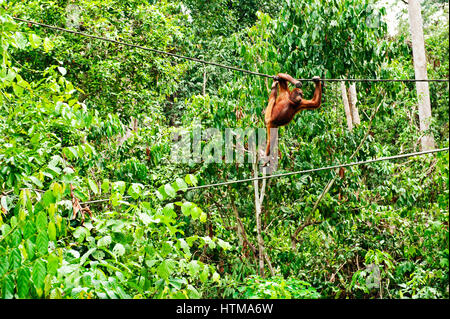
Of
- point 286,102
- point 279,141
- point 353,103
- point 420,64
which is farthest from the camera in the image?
point 353,103

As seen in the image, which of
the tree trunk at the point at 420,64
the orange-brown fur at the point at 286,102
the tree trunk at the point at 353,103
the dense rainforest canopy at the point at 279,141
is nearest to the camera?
the orange-brown fur at the point at 286,102

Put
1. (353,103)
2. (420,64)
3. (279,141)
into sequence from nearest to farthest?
(279,141), (420,64), (353,103)

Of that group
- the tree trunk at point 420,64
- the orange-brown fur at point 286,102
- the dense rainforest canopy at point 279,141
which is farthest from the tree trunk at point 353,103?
the orange-brown fur at point 286,102

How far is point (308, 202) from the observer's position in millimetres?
4023

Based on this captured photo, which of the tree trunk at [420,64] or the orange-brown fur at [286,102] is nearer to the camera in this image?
the orange-brown fur at [286,102]

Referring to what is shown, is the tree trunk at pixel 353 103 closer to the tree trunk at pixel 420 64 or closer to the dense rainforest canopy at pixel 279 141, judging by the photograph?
the dense rainforest canopy at pixel 279 141

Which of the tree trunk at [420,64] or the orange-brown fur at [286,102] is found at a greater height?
the tree trunk at [420,64]

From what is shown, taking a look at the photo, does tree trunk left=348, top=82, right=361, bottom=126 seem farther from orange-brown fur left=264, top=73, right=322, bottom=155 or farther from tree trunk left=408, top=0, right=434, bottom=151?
orange-brown fur left=264, top=73, right=322, bottom=155

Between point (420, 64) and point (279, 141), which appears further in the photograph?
point (420, 64)

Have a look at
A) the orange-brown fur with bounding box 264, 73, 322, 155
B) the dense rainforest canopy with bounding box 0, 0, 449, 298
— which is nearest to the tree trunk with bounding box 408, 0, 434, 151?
the dense rainforest canopy with bounding box 0, 0, 449, 298

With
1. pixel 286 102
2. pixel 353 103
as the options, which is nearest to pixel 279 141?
pixel 286 102

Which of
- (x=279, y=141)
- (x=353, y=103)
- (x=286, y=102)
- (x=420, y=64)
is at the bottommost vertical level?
(x=279, y=141)

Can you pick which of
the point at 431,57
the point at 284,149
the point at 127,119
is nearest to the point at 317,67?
the point at 284,149

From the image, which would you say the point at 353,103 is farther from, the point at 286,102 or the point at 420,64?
the point at 286,102
